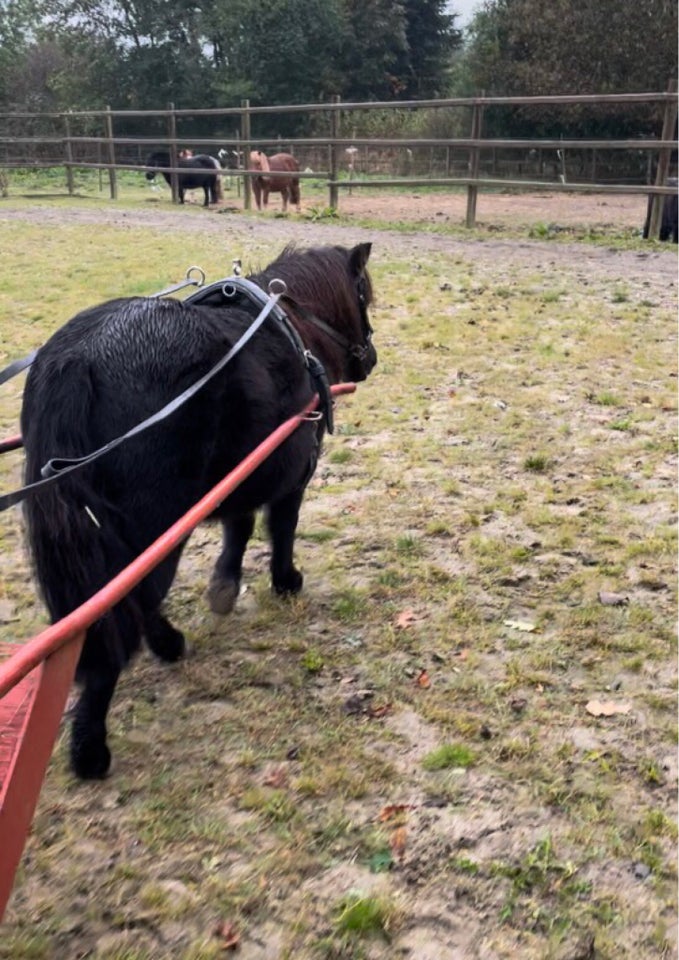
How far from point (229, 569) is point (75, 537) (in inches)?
40.7

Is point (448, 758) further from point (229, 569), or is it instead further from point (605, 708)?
point (229, 569)

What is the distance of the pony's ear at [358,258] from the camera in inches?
123

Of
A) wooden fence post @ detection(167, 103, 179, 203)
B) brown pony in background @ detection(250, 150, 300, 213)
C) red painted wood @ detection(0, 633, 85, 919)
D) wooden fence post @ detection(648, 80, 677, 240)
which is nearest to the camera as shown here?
red painted wood @ detection(0, 633, 85, 919)

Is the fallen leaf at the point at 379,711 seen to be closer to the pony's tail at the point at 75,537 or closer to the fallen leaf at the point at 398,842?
the fallen leaf at the point at 398,842

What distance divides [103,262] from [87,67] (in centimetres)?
3143

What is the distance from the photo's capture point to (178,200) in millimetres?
18906

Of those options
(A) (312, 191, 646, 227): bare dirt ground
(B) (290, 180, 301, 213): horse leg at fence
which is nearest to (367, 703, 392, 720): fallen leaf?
(A) (312, 191, 646, 227): bare dirt ground

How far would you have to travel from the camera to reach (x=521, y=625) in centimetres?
293

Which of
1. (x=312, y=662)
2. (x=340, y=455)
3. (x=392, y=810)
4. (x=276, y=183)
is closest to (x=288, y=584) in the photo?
(x=312, y=662)

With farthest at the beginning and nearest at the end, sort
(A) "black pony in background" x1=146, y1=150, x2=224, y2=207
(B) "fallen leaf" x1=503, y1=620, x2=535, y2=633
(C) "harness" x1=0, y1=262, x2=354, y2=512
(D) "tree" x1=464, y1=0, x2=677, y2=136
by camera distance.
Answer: (D) "tree" x1=464, y1=0, x2=677, y2=136, (A) "black pony in background" x1=146, y1=150, x2=224, y2=207, (B) "fallen leaf" x1=503, y1=620, x2=535, y2=633, (C) "harness" x1=0, y1=262, x2=354, y2=512

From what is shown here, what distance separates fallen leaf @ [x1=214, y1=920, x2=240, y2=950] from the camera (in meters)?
1.72

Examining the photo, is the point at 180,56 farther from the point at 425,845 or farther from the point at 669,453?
the point at 425,845

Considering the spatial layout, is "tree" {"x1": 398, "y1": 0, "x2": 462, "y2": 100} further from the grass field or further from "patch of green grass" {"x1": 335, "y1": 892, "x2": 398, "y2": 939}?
"patch of green grass" {"x1": 335, "y1": 892, "x2": 398, "y2": 939}

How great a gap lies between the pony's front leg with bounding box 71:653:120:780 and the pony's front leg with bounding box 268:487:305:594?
1018 millimetres
